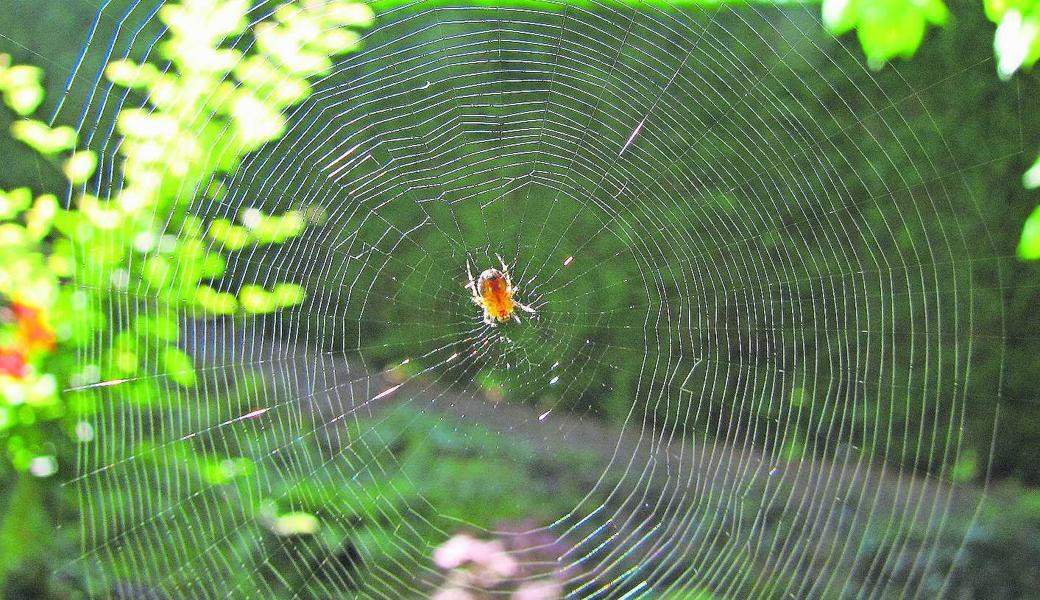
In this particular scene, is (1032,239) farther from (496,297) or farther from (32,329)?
(32,329)

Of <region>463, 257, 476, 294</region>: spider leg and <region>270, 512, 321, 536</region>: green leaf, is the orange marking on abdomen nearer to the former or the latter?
<region>463, 257, 476, 294</region>: spider leg

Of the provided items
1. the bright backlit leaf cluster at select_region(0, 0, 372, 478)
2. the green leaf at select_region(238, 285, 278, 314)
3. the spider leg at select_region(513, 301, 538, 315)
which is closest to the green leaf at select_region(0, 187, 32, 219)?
the bright backlit leaf cluster at select_region(0, 0, 372, 478)

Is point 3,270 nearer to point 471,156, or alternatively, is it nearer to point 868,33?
point 471,156

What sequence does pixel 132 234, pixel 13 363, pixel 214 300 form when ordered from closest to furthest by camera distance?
pixel 13 363, pixel 132 234, pixel 214 300

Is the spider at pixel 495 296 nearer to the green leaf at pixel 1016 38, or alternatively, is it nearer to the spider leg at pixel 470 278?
the spider leg at pixel 470 278

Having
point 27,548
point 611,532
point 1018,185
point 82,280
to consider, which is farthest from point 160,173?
point 1018,185

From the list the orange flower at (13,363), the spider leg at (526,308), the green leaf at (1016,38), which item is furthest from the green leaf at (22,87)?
the green leaf at (1016,38)

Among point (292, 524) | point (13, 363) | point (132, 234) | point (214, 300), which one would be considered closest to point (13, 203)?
point (132, 234)
